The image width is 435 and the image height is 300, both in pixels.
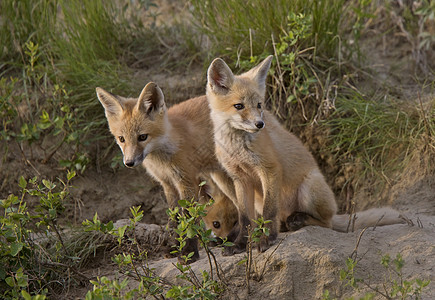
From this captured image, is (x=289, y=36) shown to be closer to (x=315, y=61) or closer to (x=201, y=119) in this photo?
(x=315, y=61)

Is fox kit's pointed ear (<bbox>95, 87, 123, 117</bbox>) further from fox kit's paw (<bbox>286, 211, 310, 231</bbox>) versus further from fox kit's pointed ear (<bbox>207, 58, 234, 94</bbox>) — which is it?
fox kit's paw (<bbox>286, 211, 310, 231</bbox>)

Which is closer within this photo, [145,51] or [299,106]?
[299,106]

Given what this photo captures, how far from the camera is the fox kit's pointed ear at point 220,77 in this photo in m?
3.82

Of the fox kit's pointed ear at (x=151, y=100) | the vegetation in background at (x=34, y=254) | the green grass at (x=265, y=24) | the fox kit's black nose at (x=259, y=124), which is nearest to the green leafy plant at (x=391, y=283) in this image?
the fox kit's black nose at (x=259, y=124)

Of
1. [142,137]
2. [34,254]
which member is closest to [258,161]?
[142,137]

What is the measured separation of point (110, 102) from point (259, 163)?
1.22 meters

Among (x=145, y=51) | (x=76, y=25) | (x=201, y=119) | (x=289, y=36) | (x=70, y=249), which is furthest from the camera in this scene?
(x=145, y=51)

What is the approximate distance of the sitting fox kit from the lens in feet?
12.2

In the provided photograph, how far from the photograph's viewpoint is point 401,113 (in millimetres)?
4852

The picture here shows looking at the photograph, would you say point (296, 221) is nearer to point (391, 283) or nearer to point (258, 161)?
point (258, 161)

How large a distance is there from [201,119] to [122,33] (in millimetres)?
2050

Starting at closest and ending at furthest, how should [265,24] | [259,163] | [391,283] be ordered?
[391,283] < [259,163] < [265,24]

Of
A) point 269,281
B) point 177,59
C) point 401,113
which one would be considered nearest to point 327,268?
point 269,281

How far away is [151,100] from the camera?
4027 mm
